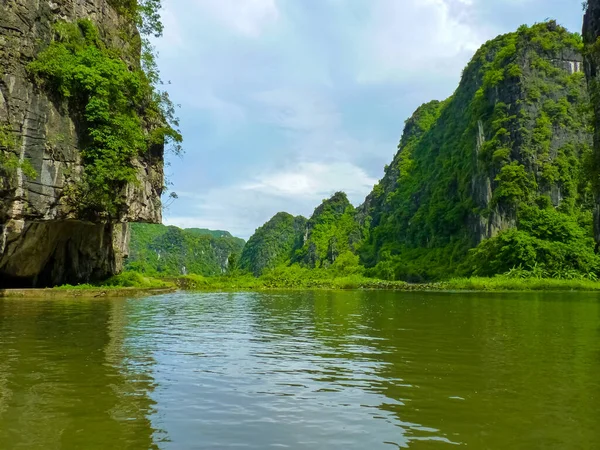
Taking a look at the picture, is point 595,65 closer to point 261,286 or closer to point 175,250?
point 261,286

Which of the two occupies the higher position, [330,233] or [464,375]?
[330,233]

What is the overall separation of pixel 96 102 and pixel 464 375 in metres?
22.1

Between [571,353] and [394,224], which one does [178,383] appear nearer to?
[571,353]

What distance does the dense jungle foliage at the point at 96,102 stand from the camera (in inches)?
888

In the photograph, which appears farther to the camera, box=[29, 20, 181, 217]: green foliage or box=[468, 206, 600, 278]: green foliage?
box=[468, 206, 600, 278]: green foliage

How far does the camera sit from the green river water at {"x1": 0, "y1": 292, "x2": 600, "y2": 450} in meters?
4.42

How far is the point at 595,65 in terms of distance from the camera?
64.8ft

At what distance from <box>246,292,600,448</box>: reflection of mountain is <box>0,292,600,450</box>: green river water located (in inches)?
0.9

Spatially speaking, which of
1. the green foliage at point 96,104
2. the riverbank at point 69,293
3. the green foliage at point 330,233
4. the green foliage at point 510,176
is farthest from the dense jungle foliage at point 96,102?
the green foliage at point 330,233

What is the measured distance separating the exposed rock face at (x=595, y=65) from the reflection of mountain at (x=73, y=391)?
55.6ft

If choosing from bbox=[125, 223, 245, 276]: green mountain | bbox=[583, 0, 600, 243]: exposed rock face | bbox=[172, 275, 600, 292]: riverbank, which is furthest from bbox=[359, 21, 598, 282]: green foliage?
bbox=[125, 223, 245, 276]: green mountain

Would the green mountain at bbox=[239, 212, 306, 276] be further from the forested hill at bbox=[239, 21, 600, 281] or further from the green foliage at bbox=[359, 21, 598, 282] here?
the green foliage at bbox=[359, 21, 598, 282]

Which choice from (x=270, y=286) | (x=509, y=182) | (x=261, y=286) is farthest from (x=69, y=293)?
(x=509, y=182)

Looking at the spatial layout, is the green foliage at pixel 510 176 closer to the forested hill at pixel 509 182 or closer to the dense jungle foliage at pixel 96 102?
the forested hill at pixel 509 182
